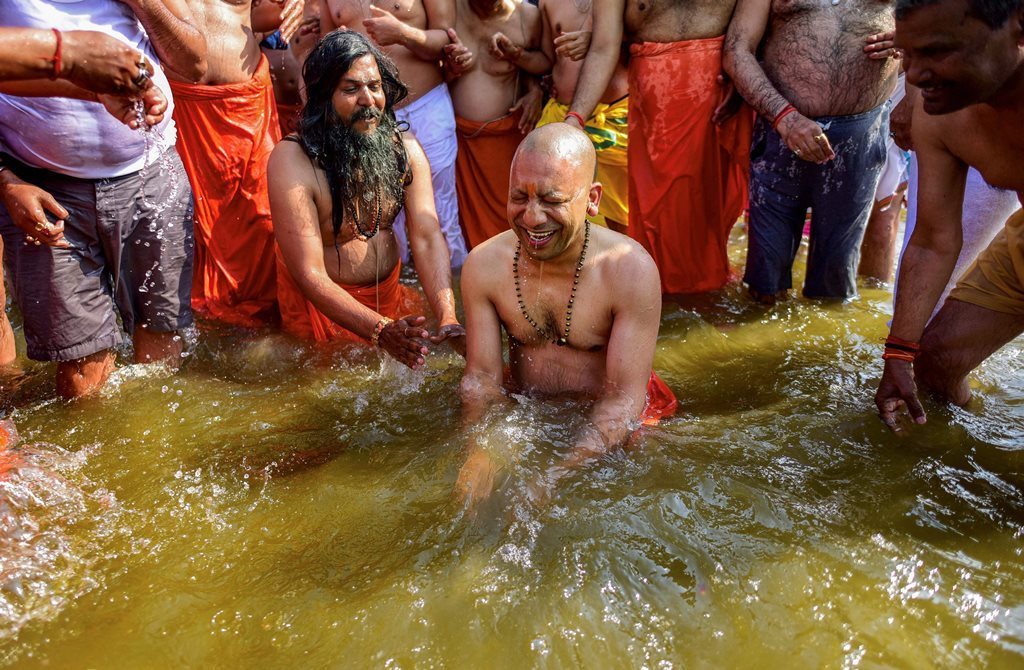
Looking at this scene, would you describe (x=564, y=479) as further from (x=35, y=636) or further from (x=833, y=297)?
(x=833, y=297)

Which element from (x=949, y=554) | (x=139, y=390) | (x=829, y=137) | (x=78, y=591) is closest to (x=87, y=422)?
(x=139, y=390)

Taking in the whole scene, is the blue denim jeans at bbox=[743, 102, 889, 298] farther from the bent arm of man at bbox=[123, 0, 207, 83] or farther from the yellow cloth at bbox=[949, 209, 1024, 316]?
the bent arm of man at bbox=[123, 0, 207, 83]

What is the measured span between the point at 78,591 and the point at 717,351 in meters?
3.03

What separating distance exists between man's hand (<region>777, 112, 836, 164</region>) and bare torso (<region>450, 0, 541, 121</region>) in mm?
1875

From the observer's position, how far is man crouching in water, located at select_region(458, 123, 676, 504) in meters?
2.96

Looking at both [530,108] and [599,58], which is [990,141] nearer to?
[599,58]

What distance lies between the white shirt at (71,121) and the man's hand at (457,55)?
75.5 inches

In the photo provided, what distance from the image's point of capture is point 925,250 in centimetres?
327

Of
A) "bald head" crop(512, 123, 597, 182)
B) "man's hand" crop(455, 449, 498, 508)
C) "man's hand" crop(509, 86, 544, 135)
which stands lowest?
"man's hand" crop(455, 449, 498, 508)

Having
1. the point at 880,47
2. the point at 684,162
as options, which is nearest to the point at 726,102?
the point at 684,162

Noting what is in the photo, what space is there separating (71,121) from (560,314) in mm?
2111

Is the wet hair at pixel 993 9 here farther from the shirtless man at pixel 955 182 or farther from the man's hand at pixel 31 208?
the man's hand at pixel 31 208

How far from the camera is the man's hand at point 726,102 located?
4.65 m

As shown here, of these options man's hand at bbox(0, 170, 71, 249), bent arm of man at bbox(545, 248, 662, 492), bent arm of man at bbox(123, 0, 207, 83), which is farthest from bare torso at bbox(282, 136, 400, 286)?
bent arm of man at bbox(545, 248, 662, 492)
